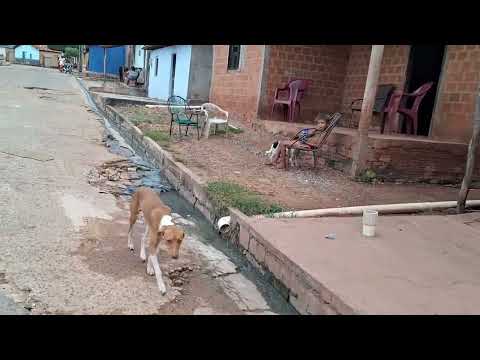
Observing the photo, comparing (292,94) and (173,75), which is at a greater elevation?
(173,75)

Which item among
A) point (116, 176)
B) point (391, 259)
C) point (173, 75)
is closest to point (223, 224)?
point (391, 259)

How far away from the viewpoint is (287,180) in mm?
6195

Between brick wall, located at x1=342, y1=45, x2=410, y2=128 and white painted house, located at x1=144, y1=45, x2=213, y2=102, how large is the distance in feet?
21.5

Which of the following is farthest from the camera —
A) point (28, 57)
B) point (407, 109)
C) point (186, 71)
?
point (28, 57)

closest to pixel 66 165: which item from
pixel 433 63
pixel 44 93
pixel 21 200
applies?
pixel 21 200

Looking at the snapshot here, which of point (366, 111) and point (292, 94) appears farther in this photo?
point (292, 94)

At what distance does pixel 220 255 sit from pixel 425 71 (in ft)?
23.3

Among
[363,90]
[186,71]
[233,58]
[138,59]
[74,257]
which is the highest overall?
[138,59]

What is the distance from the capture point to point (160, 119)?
472 inches

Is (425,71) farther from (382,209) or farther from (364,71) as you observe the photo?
(382,209)

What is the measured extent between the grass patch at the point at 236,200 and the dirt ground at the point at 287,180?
0.28m

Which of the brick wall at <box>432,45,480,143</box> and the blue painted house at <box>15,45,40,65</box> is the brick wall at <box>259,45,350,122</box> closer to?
the brick wall at <box>432,45,480,143</box>

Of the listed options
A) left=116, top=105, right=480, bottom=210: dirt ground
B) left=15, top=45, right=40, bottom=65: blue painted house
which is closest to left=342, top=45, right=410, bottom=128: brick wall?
left=116, top=105, right=480, bottom=210: dirt ground
